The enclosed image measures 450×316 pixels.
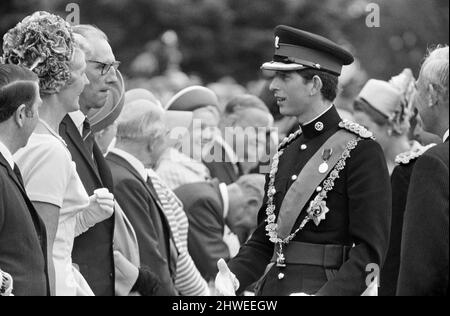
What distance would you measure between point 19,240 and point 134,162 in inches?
103

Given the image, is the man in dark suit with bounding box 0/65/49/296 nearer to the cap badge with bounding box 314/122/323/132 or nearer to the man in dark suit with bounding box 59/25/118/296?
the man in dark suit with bounding box 59/25/118/296

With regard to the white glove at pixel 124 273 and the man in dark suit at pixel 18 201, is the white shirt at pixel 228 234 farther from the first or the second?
the man in dark suit at pixel 18 201

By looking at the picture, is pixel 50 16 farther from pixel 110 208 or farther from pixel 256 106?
pixel 256 106

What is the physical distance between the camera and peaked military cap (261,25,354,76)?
6010 millimetres

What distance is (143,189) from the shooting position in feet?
24.7

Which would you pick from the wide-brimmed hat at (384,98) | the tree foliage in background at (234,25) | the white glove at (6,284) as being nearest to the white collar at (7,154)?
the white glove at (6,284)

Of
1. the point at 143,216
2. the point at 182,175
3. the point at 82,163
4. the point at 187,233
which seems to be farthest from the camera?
the point at 182,175

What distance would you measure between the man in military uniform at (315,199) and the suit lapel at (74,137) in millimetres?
1036

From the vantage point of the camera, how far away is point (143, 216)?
7441 millimetres

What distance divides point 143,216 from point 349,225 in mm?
2071

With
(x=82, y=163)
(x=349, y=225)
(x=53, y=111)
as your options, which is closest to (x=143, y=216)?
(x=82, y=163)

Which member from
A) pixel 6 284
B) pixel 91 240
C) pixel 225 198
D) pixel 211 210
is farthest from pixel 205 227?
pixel 6 284

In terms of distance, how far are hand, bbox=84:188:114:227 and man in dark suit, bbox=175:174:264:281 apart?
92.3 inches

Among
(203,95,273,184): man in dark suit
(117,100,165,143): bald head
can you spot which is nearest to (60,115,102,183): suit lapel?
(117,100,165,143): bald head
